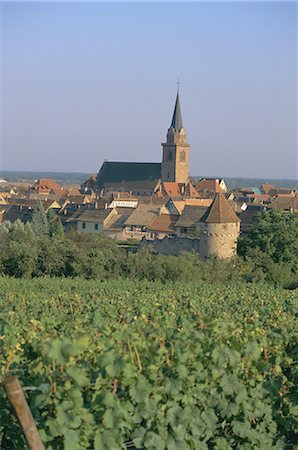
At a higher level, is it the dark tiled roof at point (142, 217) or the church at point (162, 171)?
the church at point (162, 171)

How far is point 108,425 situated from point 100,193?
99625 millimetres

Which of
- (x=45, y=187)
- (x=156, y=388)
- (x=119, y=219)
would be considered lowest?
(x=119, y=219)

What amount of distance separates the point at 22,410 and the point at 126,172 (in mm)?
104226

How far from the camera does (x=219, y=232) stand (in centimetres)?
4175

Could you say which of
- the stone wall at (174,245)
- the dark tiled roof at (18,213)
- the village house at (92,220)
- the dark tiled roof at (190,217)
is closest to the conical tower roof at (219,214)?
the stone wall at (174,245)

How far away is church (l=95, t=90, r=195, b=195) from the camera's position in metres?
105

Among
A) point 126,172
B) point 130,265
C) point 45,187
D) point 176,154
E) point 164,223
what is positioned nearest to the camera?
point 130,265

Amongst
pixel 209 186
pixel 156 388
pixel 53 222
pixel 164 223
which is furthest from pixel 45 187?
pixel 156 388

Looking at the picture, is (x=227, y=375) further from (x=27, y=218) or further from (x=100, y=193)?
(x=100, y=193)

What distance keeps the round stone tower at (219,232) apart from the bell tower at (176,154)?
2479 inches

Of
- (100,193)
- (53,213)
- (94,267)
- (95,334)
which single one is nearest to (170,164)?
(100,193)

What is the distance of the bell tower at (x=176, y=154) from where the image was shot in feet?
345

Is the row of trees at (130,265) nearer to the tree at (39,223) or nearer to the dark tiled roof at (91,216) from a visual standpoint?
the tree at (39,223)

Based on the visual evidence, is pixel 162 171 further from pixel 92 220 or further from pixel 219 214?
pixel 219 214
